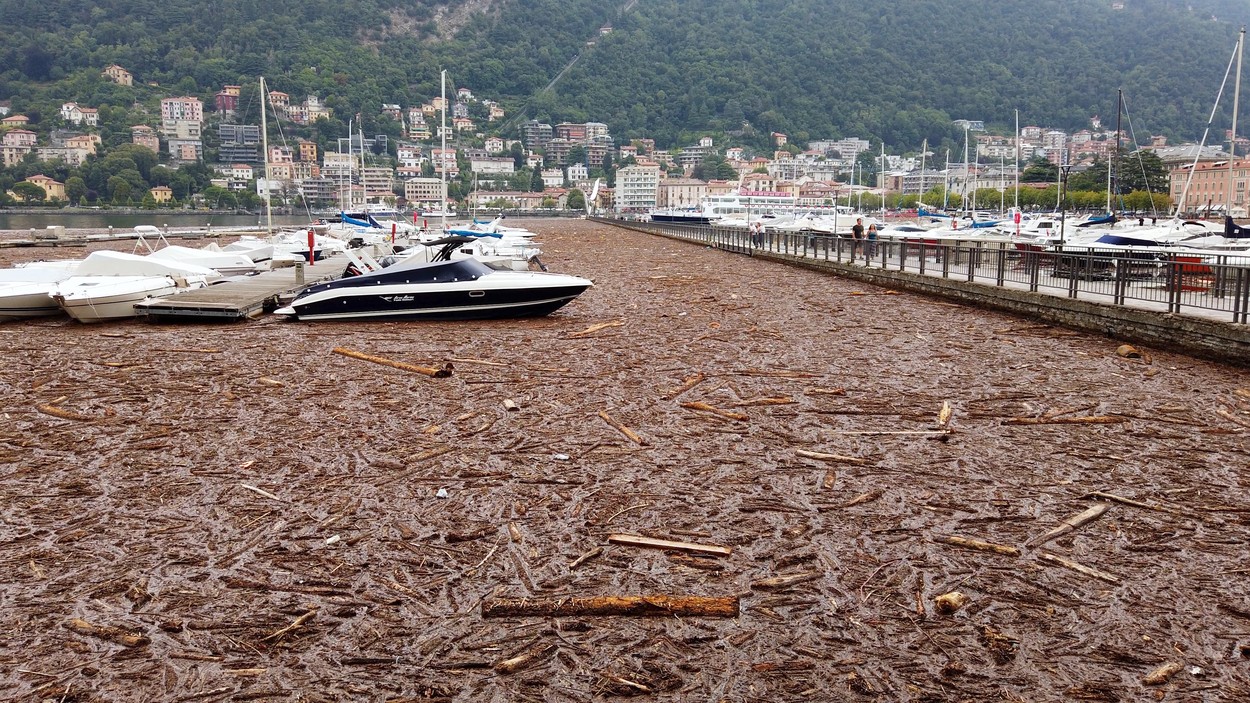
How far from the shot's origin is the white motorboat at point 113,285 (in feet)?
57.1

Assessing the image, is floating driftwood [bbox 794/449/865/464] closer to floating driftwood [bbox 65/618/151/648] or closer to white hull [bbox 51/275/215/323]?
floating driftwood [bbox 65/618/151/648]

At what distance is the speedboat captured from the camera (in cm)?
1725

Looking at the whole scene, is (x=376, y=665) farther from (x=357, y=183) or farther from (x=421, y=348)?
(x=357, y=183)

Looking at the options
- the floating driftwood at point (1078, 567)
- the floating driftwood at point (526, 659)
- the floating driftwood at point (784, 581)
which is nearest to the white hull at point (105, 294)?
the floating driftwood at point (526, 659)

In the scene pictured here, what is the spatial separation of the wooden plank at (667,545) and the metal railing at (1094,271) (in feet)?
33.3

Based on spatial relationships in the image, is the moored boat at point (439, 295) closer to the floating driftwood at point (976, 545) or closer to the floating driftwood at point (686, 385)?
the floating driftwood at point (686, 385)

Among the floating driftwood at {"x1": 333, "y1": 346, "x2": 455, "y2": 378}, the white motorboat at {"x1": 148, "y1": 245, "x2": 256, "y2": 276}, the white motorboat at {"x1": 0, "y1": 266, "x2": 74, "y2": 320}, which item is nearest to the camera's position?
the floating driftwood at {"x1": 333, "y1": 346, "x2": 455, "y2": 378}

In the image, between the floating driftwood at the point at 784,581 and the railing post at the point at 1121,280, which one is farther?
the railing post at the point at 1121,280

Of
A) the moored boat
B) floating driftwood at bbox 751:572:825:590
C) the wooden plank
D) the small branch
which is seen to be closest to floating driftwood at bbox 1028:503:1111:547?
floating driftwood at bbox 751:572:825:590

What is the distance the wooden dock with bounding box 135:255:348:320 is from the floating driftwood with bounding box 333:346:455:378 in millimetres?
4533

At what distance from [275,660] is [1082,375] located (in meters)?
10.6

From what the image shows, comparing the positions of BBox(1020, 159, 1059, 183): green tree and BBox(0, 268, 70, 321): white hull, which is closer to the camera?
BBox(0, 268, 70, 321): white hull

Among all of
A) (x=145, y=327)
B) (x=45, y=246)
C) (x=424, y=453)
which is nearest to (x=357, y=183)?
(x=45, y=246)

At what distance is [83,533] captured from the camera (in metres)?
6.35
